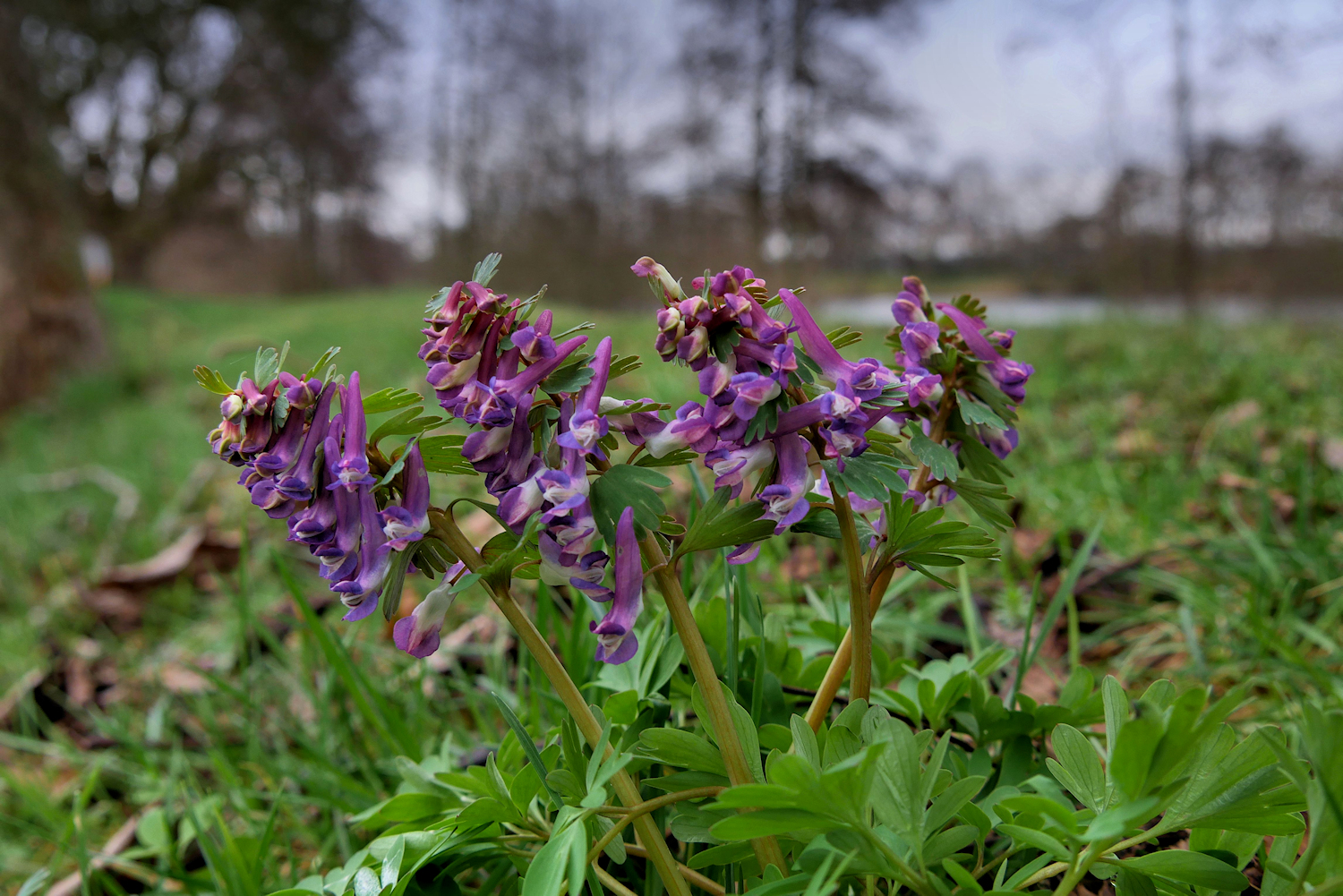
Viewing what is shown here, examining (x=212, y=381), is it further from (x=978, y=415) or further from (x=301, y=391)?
(x=978, y=415)

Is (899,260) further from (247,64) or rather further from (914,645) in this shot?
(914,645)

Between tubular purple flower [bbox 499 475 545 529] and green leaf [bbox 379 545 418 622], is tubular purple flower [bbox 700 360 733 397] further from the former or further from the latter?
green leaf [bbox 379 545 418 622]

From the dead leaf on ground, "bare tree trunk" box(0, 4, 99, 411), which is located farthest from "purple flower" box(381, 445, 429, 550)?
"bare tree trunk" box(0, 4, 99, 411)

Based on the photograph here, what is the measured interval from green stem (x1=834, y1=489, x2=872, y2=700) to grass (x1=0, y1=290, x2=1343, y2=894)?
0.23 metres

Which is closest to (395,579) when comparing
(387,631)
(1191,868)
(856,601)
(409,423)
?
(409,423)

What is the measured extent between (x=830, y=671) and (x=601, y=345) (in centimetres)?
39

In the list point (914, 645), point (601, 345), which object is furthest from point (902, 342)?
point (914, 645)

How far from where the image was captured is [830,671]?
0.74m

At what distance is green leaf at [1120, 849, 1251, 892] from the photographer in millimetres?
532

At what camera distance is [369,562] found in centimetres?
62

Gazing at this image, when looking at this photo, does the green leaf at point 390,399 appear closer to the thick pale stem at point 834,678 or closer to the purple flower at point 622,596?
the purple flower at point 622,596

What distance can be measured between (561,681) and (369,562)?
0.19 m

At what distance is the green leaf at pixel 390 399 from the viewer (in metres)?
0.58

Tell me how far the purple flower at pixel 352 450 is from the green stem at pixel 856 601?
0.35 meters
